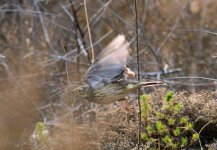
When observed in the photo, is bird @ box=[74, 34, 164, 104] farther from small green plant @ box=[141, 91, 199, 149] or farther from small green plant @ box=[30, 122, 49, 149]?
small green plant @ box=[30, 122, 49, 149]

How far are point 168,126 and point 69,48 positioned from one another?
8.56 ft

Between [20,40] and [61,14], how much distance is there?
59 centimetres

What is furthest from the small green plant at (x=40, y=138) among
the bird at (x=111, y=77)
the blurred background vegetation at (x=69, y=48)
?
the bird at (x=111, y=77)

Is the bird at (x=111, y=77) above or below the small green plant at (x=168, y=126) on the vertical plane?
above

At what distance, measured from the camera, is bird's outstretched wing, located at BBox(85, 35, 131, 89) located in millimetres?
3949

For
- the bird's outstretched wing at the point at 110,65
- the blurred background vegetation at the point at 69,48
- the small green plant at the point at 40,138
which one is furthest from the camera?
the blurred background vegetation at the point at 69,48

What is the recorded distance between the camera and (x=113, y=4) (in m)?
7.08

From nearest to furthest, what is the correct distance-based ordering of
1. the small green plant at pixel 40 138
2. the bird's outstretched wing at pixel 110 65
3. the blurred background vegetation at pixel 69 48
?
the bird's outstretched wing at pixel 110 65, the small green plant at pixel 40 138, the blurred background vegetation at pixel 69 48

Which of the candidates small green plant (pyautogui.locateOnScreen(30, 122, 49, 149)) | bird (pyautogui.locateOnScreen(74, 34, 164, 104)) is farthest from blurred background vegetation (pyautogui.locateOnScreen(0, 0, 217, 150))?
bird (pyautogui.locateOnScreen(74, 34, 164, 104))

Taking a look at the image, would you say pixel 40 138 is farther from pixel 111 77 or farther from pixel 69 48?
pixel 69 48

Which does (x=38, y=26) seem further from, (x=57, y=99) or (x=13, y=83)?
(x=57, y=99)

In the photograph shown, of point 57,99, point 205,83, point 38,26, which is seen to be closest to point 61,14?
point 38,26

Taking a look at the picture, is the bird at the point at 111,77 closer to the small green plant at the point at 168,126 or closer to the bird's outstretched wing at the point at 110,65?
the bird's outstretched wing at the point at 110,65

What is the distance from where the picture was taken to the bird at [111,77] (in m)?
3.96
